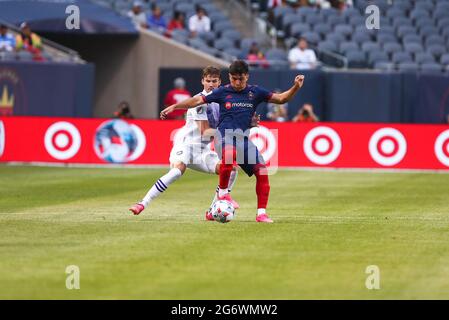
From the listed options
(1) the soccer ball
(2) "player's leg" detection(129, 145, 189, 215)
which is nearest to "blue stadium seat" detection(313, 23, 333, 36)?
(2) "player's leg" detection(129, 145, 189, 215)

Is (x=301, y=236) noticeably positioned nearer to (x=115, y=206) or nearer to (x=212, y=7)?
(x=115, y=206)

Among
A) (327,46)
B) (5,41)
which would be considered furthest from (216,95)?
(327,46)

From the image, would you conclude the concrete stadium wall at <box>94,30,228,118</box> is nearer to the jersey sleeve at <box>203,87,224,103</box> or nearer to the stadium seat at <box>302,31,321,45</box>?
the stadium seat at <box>302,31,321,45</box>

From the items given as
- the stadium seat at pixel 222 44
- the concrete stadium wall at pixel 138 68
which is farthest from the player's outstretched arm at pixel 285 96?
the stadium seat at pixel 222 44

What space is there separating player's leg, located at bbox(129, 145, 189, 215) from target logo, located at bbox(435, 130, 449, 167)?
1375 centimetres

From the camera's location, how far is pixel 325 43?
35469 millimetres

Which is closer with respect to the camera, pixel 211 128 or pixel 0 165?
pixel 211 128

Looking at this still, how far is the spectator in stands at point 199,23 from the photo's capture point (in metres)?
35.9

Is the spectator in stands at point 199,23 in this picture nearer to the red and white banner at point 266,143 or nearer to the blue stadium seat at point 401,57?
the blue stadium seat at point 401,57

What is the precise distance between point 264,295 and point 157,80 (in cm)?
2586

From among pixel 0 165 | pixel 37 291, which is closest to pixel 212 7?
pixel 0 165

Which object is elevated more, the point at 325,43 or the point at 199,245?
the point at 325,43

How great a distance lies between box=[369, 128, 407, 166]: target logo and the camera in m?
29.2

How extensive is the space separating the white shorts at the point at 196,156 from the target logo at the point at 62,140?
44.0 feet
